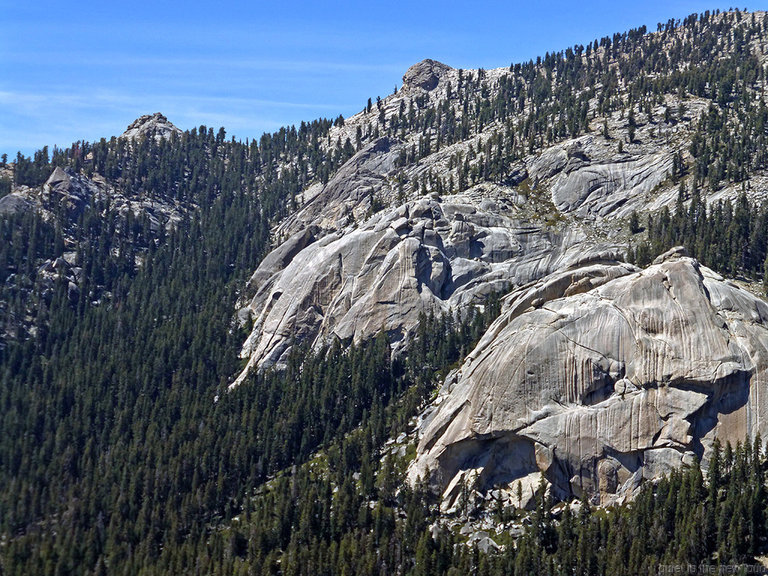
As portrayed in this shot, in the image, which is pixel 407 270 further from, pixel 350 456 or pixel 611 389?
pixel 611 389

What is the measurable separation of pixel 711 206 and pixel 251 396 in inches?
3863

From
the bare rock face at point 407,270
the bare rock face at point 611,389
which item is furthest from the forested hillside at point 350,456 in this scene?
the bare rock face at point 611,389

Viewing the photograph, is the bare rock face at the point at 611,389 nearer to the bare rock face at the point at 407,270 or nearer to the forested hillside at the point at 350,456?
the forested hillside at the point at 350,456

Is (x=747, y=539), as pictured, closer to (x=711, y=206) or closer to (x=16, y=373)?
(x=711, y=206)

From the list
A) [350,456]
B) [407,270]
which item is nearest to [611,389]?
[350,456]

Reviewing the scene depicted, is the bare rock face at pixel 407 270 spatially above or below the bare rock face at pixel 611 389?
above

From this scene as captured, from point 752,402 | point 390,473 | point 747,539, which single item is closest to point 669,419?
point 752,402

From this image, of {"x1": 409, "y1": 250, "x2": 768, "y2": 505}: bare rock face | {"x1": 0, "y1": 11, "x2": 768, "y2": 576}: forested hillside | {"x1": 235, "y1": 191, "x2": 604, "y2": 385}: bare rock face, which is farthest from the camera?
{"x1": 235, "y1": 191, "x2": 604, "y2": 385}: bare rock face

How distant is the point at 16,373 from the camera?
19575 centimetres

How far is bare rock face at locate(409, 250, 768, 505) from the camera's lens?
124750 millimetres

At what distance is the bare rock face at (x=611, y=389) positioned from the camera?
409 ft

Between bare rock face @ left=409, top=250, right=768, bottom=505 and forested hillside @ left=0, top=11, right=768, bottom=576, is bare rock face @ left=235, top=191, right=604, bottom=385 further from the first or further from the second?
bare rock face @ left=409, top=250, right=768, bottom=505

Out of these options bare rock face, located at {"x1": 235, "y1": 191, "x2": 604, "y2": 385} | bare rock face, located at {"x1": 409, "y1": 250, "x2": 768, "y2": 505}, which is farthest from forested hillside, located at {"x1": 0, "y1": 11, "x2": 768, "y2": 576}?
bare rock face, located at {"x1": 409, "y1": 250, "x2": 768, "y2": 505}

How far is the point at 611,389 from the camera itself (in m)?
131
